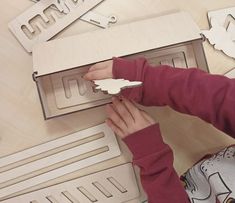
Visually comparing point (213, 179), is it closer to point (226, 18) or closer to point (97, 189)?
point (97, 189)

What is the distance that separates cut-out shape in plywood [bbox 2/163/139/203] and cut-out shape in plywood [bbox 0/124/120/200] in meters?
0.02

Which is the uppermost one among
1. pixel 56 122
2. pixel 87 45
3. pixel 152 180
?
pixel 87 45

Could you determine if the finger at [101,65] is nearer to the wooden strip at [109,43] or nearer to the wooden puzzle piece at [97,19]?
the wooden strip at [109,43]

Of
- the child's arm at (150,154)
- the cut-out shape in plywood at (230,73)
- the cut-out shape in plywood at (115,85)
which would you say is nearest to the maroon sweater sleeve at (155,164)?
the child's arm at (150,154)

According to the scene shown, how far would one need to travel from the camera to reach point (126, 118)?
2.23 feet

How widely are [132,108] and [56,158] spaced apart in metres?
0.18

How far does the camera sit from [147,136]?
0.66m

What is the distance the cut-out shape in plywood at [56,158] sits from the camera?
0.72m

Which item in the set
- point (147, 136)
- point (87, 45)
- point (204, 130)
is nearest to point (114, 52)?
point (87, 45)

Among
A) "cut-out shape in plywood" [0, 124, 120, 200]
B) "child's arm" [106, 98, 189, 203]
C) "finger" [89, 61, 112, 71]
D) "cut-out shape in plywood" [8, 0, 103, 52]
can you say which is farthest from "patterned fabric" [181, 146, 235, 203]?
"cut-out shape in plywood" [8, 0, 103, 52]

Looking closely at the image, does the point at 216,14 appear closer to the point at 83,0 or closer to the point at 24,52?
the point at 83,0

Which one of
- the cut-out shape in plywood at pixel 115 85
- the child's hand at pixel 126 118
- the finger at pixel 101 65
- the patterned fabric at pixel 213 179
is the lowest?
the patterned fabric at pixel 213 179

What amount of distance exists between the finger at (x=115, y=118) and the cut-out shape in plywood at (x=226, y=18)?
0.29m

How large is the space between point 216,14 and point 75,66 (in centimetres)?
33
